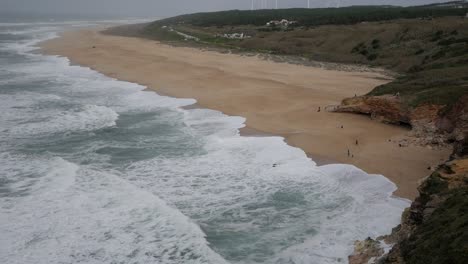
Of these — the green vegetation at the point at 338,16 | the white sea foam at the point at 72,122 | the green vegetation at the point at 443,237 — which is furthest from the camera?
the green vegetation at the point at 338,16

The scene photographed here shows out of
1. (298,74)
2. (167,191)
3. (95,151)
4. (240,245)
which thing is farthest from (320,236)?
(298,74)

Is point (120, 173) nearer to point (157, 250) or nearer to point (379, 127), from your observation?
point (157, 250)

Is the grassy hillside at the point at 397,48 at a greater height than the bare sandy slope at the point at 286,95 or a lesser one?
greater

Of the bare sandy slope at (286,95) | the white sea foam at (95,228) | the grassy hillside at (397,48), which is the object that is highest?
the grassy hillside at (397,48)

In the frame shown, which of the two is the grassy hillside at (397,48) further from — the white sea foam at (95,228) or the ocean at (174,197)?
the white sea foam at (95,228)

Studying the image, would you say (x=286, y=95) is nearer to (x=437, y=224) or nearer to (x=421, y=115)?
(x=421, y=115)

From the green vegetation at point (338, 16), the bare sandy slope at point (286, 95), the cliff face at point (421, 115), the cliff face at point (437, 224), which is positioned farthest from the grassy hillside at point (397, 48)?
the green vegetation at point (338, 16)

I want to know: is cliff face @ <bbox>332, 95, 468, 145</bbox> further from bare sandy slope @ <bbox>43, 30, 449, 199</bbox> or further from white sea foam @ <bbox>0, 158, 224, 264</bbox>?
white sea foam @ <bbox>0, 158, 224, 264</bbox>

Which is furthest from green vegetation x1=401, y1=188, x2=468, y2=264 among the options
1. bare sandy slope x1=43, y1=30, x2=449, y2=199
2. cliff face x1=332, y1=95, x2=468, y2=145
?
cliff face x1=332, y1=95, x2=468, y2=145
